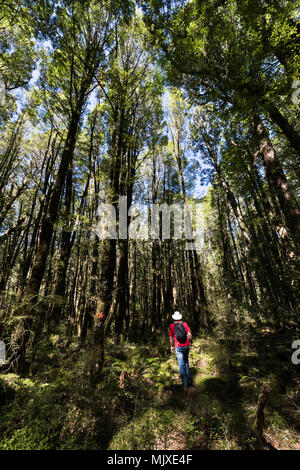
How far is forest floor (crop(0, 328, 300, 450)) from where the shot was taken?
340 cm

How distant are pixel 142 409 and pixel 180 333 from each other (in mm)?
1970

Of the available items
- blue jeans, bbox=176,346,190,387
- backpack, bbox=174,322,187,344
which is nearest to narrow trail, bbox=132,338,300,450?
blue jeans, bbox=176,346,190,387

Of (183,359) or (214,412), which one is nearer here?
(214,412)

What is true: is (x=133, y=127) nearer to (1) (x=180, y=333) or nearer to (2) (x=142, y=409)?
(1) (x=180, y=333)

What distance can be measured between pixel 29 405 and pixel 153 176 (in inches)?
533

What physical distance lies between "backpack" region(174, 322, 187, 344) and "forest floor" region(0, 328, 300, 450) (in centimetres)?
134

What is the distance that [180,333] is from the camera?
5.49 meters

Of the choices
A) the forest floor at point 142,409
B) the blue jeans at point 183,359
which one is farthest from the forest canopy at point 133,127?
the blue jeans at point 183,359

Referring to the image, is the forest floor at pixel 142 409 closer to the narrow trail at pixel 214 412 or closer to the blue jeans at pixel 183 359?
the narrow trail at pixel 214 412

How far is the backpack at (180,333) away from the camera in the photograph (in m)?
5.40

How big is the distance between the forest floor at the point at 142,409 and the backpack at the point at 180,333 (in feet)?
4.41

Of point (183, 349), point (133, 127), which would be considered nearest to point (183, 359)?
point (183, 349)

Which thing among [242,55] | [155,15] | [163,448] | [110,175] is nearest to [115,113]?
A: [110,175]
